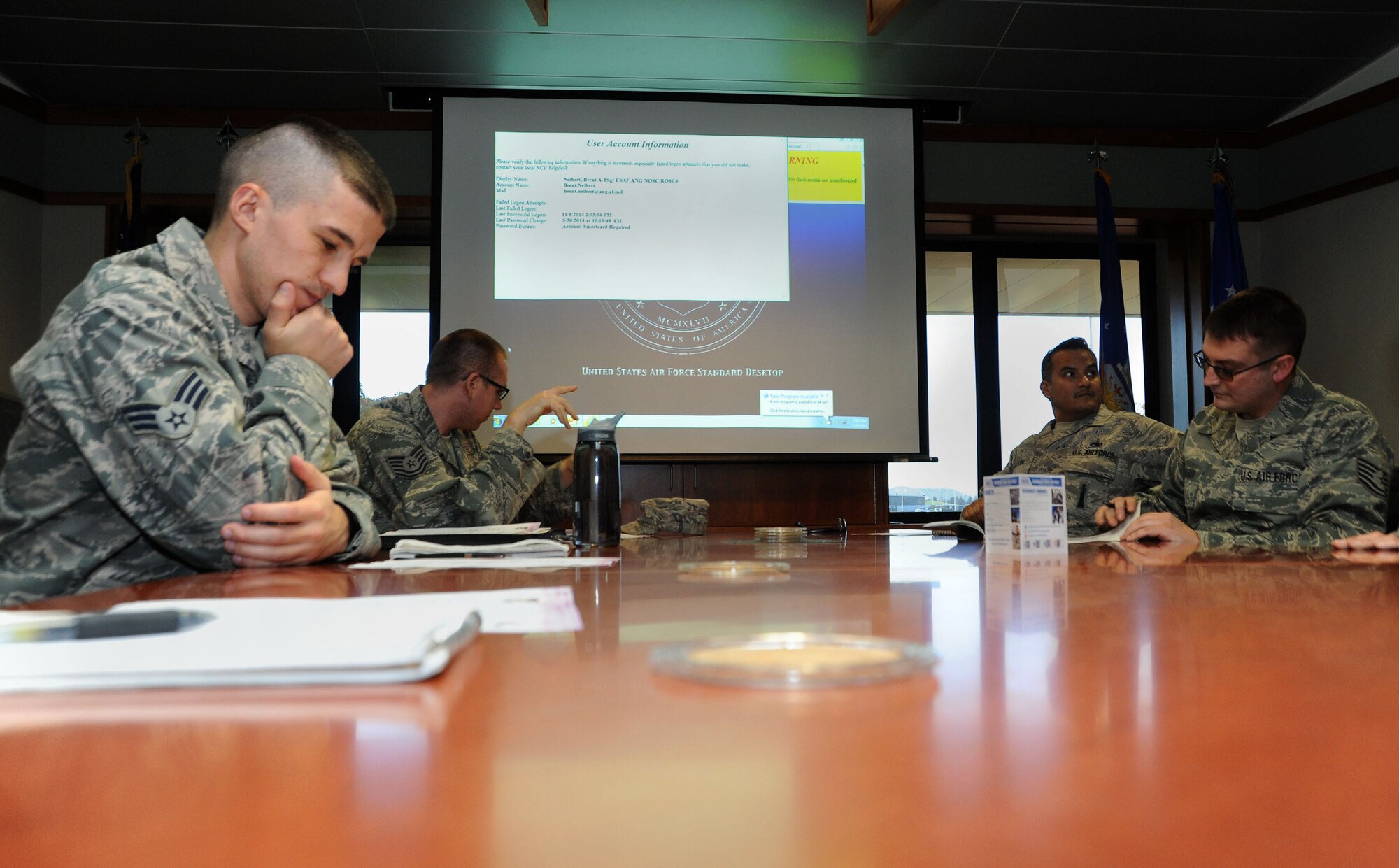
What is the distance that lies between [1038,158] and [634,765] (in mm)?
4918

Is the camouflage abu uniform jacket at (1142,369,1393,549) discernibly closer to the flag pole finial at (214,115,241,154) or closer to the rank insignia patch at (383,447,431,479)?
the rank insignia patch at (383,447,431,479)

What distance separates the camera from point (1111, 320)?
428 cm

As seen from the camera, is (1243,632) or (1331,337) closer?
(1243,632)

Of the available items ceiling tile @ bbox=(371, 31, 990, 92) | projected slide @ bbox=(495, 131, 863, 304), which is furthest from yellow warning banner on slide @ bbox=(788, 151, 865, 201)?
ceiling tile @ bbox=(371, 31, 990, 92)

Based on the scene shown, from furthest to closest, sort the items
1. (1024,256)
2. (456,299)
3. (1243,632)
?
(1024,256) → (456,299) → (1243,632)

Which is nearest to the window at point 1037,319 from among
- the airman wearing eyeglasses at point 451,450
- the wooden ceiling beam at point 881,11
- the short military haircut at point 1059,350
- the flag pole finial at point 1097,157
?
the flag pole finial at point 1097,157

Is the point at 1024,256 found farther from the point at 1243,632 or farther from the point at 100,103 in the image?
the point at 1243,632

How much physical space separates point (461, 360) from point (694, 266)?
1.24 m

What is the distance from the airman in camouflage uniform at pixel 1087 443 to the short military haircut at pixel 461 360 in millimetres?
1990

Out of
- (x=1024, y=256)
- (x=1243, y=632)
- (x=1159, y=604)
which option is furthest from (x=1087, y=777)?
(x=1024, y=256)

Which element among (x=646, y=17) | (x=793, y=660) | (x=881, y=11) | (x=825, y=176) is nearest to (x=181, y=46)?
(x=646, y=17)

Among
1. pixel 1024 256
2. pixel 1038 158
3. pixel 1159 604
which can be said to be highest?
pixel 1038 158

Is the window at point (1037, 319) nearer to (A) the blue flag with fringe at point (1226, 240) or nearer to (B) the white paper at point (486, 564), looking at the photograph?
(A) the blue flag with fringe at point (1226, 240)

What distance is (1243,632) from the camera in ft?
1.61
